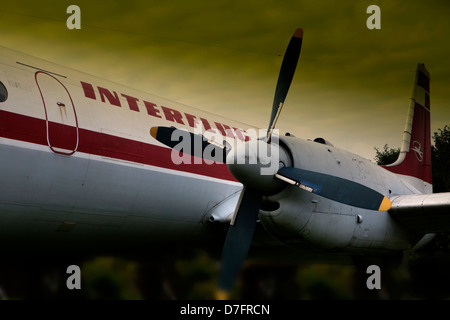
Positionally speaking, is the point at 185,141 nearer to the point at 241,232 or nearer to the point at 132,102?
the point at 132,102

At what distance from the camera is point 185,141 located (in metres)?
7.98

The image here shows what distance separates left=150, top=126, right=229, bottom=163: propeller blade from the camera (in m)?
7.59

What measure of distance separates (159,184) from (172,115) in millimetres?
1711

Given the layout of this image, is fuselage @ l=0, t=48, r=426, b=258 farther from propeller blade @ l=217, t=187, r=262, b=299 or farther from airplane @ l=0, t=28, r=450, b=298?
propeller blade @ l=217, t=187, r=262, b=299

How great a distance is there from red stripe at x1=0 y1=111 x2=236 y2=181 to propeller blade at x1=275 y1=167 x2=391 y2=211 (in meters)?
2.51

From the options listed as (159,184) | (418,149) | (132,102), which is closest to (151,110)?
(132,102)

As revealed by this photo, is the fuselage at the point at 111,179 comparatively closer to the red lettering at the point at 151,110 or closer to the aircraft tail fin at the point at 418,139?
the red lettering at the point at 151,110

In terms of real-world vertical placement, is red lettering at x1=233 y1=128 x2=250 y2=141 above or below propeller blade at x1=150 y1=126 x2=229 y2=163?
above

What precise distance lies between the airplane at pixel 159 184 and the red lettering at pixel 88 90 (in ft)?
0.07

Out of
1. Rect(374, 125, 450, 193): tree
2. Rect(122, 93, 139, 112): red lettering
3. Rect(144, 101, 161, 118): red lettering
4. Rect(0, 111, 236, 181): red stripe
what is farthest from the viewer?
Rect(374, 125, 450, 193): tree

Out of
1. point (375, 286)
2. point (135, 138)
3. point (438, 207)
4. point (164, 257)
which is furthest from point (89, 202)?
point (438, 207)

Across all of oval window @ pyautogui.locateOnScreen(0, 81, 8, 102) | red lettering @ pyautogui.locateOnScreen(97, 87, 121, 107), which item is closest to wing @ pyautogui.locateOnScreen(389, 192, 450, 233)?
red lettering @ pyautogui.locateOnScreen(97, 87, 121, 107)

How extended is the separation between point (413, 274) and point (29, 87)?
24.1 feet

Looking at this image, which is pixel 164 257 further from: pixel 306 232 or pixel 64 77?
pixel 64 77
